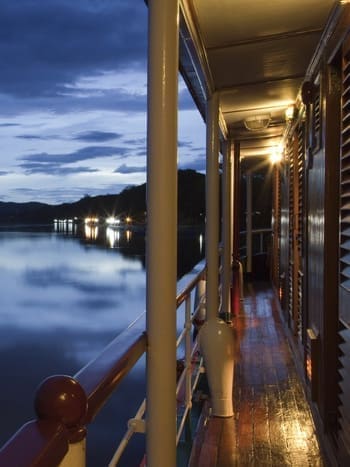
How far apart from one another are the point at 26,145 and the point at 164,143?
59819 millimetres

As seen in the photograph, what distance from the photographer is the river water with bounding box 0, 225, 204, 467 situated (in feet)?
59.6

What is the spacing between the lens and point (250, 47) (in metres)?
2.50

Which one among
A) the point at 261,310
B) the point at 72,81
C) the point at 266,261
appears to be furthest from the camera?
the point at 72,81

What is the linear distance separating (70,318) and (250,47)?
36.7 m

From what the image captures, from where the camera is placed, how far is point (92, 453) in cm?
1409

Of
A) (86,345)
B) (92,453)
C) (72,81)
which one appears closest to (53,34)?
(72,81)

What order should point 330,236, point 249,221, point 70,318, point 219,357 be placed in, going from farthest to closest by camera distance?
point 70,318, point 249,221, point 219,357, point 330,236

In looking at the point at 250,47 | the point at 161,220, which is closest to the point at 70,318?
the point at 250,47

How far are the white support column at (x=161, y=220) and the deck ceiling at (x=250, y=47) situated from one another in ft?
1.83

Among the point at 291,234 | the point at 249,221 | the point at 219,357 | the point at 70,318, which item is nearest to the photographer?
the point at 219,357

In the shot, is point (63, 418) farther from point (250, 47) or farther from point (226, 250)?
point (226, 250)

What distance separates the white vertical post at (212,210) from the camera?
10.0 ft

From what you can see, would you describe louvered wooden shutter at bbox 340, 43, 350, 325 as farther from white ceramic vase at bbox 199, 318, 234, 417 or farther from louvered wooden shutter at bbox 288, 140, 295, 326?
louvered wooden shutter at bbox 288, 140, 295, 326

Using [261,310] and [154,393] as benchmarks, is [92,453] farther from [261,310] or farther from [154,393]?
[154,393]
